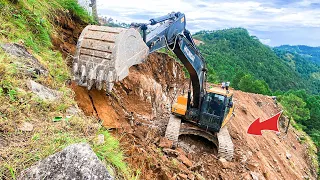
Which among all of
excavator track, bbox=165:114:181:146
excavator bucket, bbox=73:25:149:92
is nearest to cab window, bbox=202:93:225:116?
excavator track, bbox=165:114:181:146

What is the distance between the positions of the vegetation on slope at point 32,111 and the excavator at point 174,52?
556mm

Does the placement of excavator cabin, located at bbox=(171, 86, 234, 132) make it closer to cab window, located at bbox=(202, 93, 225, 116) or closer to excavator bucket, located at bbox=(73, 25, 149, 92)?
cab window, located at bbox=(202, 93, 225, 116)

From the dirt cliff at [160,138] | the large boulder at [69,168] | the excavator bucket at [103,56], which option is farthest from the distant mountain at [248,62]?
the large boulder at [69,168]

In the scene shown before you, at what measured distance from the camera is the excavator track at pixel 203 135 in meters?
6.81

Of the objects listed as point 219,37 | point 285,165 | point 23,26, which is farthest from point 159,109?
point 219,37

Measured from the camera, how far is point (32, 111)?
258 cm

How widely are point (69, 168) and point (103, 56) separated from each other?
195 cm

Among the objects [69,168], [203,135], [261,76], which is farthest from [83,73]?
[261,76]

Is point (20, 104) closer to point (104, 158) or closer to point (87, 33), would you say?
point (104, 158)

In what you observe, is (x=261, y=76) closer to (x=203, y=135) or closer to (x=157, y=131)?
(x=203, y=135)

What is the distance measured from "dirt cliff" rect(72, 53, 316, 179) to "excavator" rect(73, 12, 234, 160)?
42 centimetres

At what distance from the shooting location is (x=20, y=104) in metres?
2.56

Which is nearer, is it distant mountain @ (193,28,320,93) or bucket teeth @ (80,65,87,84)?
bucket teeth @ (80,65,87,84)

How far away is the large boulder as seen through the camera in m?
1.71
